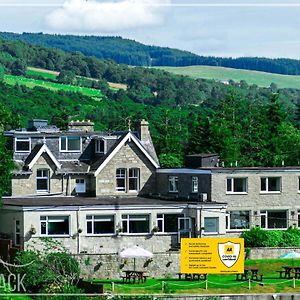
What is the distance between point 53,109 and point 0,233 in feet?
309

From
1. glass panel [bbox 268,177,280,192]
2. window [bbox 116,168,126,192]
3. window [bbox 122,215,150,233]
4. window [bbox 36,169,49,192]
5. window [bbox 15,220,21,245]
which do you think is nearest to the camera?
window [bbox 15,220,21,245]

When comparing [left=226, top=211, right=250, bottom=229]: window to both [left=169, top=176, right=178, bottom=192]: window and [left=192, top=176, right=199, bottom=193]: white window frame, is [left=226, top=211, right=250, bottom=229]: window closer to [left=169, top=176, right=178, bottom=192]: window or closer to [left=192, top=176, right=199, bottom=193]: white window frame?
[left=192, top=176, right=199, bottom=193]: white window frame

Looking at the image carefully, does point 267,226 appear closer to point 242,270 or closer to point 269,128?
point 242,270

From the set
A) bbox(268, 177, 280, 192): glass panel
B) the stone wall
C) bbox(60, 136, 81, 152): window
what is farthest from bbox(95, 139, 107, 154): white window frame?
the stone wall

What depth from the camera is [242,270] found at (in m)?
55.2

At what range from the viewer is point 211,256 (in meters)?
55.9

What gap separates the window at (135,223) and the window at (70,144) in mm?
9224

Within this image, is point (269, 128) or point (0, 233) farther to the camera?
point (269, 128)

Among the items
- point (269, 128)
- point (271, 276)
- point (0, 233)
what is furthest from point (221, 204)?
point (269, 128)

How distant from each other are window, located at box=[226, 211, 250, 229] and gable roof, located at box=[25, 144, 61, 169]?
34.0ft

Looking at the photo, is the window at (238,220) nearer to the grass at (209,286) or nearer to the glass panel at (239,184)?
the glass panel at (239,184)

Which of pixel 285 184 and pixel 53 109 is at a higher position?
pixel 53 109

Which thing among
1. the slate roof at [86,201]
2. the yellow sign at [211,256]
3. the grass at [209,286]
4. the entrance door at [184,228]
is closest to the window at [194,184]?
the slate roof at [86,201]

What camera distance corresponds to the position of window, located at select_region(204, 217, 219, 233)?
6247 centimetres
